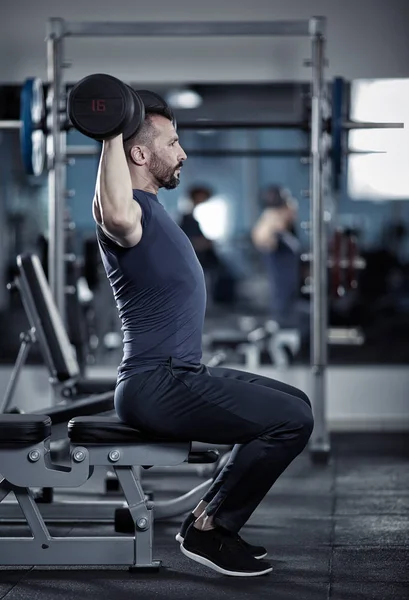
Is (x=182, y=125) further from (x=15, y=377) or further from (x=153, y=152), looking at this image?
(x=153, y=152)

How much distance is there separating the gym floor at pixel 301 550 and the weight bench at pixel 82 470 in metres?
0.06

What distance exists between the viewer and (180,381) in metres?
2.73

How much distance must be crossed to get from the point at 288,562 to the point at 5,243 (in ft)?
13.9

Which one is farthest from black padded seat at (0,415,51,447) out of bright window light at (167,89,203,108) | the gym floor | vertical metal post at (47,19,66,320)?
bright window light at (167,89,203,108)

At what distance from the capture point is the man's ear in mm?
2801

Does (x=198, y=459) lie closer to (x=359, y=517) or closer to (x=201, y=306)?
(x=201, y=306)

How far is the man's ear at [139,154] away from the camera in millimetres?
2801

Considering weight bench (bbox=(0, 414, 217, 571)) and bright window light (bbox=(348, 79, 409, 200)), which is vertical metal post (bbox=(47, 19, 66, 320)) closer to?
bright window light (bbox=(348, 79, 409, 200))

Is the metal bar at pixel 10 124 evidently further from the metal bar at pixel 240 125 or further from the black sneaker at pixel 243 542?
the black sneaker at pixel 243 542

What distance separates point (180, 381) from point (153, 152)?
0.61 m

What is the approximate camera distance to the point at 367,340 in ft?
32.7

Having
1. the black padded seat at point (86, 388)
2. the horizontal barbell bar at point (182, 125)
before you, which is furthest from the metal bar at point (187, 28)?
the black padded seat at point (86, 388)

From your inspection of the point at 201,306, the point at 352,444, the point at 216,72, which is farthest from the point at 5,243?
the point at 201,306

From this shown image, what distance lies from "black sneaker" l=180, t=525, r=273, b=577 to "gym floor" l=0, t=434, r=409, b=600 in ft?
0.09
